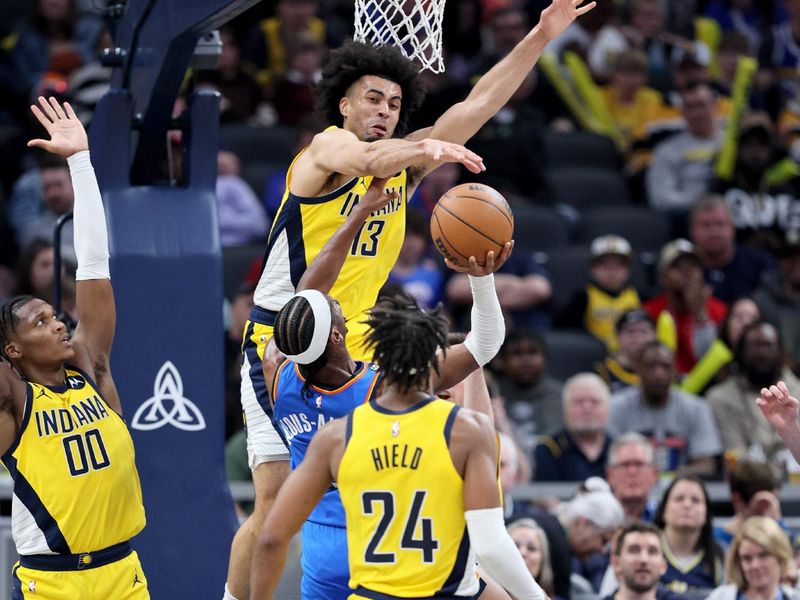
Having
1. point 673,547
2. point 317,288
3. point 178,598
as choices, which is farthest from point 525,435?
point 317,288

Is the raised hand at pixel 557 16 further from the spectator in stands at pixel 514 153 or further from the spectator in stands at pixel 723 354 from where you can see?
the spectator in stands at pixel 514 153

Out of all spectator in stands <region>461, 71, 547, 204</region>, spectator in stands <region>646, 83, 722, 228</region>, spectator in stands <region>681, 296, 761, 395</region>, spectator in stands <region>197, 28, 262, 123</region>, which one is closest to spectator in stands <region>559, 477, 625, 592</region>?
spectator in stands <region>681, 296, 761, 395</region>

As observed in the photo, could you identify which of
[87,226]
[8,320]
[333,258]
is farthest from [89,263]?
[333,258]

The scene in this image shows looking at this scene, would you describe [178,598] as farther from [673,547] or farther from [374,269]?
[673,547]

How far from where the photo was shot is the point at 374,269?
269 inches

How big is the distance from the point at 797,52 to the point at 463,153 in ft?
33.5

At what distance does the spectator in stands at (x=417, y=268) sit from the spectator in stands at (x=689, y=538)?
2.70m

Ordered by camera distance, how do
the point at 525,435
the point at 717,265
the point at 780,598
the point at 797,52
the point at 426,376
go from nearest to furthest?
the point at 426,376, the point at 780,598, the point at 525,435, the point at 717,265, the point at 797,52

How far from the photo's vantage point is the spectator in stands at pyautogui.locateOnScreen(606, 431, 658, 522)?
357 inches

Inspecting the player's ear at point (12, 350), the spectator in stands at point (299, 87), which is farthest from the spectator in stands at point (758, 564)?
the spectator in stands at point (299, 87)

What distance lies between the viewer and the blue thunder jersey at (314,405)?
19.1 feet

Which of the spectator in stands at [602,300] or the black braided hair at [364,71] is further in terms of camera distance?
the spectator in stands at [602,300]

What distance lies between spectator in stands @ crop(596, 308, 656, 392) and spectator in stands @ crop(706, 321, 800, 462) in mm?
573

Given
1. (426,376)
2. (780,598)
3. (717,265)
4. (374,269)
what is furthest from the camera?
(717,265)
